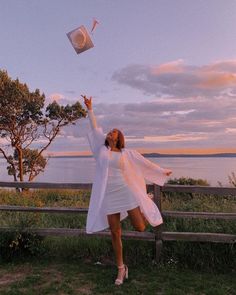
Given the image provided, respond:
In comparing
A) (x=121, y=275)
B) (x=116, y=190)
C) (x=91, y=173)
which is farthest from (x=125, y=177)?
(x=91, y=173)

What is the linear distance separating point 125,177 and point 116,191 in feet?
0.84

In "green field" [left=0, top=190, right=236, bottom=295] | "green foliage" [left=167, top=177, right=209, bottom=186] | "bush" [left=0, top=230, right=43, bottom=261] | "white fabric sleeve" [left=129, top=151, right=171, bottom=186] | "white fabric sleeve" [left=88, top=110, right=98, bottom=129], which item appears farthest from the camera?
"green foliage" [left=167, top=177, right=209, bottom=186]

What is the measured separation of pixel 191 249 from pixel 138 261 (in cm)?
87

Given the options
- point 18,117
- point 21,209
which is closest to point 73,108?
point 18,117

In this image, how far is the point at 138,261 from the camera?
22.6 feet

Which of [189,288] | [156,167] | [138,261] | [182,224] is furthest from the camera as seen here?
Answer: [182,224]

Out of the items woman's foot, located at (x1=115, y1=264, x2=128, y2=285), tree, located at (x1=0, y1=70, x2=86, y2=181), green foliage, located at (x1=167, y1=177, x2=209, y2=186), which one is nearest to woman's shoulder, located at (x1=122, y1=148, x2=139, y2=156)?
woman's foot, located at (x1=115, y1=264, x2=128, y2=285)

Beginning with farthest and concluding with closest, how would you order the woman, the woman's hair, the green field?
the woman's hair → the woman → the green field

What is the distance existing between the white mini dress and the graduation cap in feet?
5.74

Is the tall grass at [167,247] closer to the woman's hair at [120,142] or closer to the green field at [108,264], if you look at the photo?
the green field at [108,264]

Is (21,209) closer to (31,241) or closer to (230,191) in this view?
(31,241)

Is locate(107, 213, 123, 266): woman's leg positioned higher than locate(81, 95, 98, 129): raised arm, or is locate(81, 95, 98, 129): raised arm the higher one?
locate(81, 95, 98, 129): raised arm

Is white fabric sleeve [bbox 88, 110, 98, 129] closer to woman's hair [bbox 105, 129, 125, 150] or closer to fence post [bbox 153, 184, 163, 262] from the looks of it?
woman's hair [bbox 105, 129, 125, 150]

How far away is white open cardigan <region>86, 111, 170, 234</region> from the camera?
5977 mm
